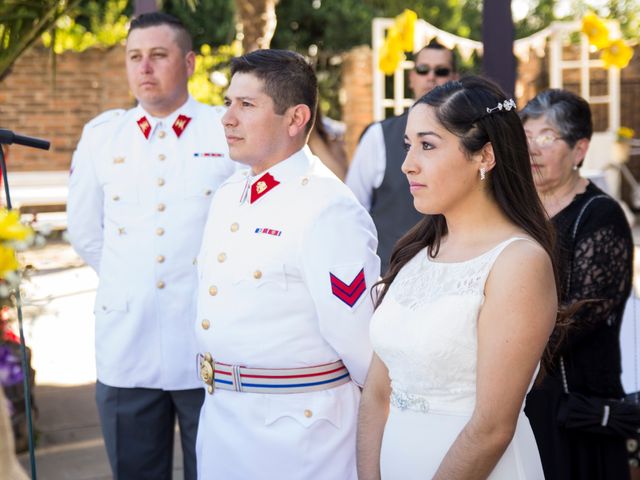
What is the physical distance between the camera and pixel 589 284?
3.09 meters

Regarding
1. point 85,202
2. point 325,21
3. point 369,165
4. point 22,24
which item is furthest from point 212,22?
point 85,202

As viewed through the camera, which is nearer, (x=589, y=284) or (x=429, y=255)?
(x=429, y=255)

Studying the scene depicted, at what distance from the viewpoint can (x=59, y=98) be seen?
1319cm

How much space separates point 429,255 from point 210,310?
2.25 ft

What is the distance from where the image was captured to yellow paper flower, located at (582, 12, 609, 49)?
6.07 meters

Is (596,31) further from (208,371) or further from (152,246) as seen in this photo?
(208,371)

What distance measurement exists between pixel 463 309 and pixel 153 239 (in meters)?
1.48

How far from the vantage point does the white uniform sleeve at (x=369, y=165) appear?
4555 mm

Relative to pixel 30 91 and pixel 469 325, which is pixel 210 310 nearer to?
pixel 469 325

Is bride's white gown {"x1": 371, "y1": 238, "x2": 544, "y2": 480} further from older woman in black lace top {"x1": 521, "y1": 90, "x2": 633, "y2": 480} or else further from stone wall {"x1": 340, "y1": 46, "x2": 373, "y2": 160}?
stone wall {"x1": 340, "y1": 46, "x2": 373, "y2": 160}

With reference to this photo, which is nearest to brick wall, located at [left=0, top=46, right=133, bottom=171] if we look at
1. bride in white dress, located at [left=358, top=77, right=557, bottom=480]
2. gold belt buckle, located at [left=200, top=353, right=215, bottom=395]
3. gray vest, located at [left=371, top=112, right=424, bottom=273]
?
gray vest, located at [left=371, top=112, right=424, bottom=273]

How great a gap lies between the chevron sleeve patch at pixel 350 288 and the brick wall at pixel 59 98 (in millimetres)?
10526

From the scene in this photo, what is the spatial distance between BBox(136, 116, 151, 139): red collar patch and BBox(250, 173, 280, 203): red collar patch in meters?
0.79

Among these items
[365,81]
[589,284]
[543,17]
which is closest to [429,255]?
[589,284]
